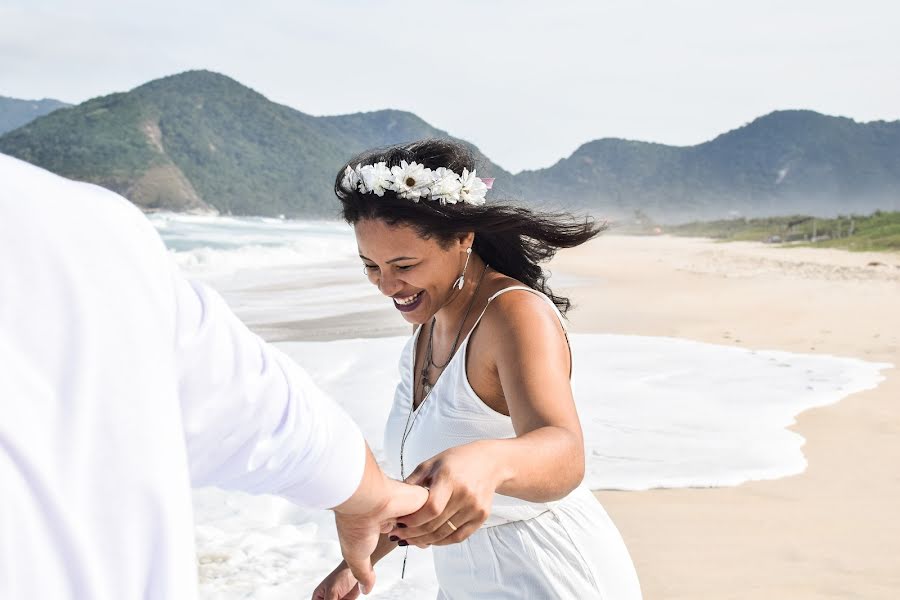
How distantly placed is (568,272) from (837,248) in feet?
38.5

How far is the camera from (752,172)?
171 m

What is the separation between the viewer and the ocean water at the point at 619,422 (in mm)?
4492

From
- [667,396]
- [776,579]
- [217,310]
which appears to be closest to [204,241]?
[667,396]

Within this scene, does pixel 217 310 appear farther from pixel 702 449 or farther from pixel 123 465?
pixel 702 449

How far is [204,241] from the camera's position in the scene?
133 feet

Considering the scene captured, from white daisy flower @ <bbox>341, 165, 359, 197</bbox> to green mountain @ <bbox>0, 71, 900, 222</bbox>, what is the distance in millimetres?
128655

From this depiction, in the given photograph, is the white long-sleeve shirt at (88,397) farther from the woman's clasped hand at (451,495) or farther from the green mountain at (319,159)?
the green mountain at (319,159)

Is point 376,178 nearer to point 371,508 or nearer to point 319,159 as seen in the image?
point 371,508

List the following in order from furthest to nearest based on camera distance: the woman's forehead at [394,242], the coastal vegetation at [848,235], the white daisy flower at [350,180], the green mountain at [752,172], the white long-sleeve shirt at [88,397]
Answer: the green mountain at [752,172]
the coastal vegetation at [848,235]
the white daisy flower at [350,180]
the woman's forehead at [394,242]
the white long-sleeve shirt at [88,397]

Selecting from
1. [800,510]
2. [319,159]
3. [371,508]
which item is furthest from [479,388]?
[319,159]

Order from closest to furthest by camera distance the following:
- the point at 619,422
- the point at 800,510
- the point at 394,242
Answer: the point at 394,242, the point at 800,510, the point at 619,422

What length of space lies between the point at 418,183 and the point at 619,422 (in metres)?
4.87

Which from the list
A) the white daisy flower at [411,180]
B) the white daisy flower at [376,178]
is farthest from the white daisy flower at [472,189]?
the white daisy flower at [376,178]

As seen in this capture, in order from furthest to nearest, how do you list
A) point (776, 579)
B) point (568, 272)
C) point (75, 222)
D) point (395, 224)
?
point (568, 272) < point (776, 579) < point (395, 224) < point (75, 222)
